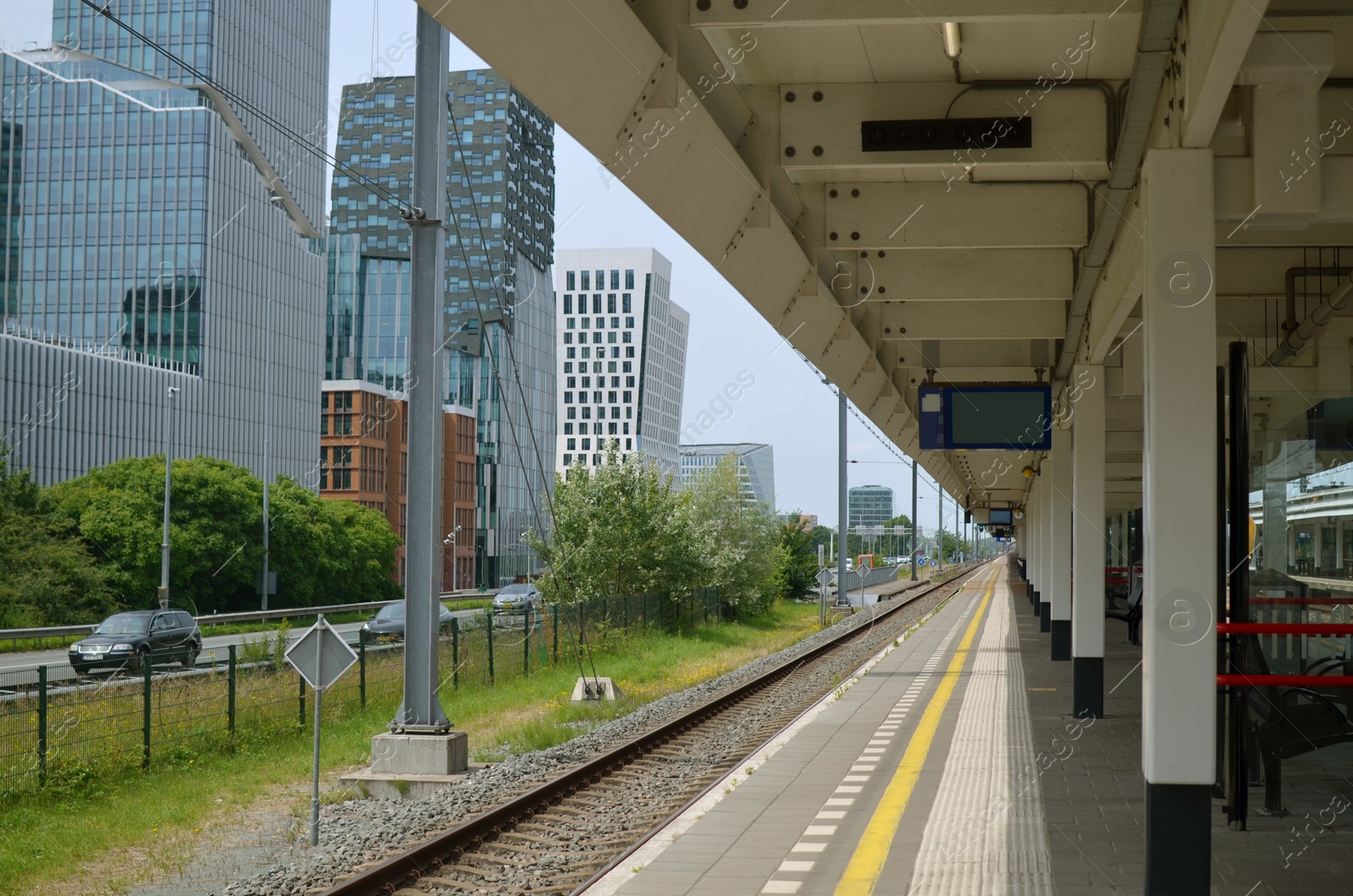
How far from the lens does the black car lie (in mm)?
27016

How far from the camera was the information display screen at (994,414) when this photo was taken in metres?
15.1

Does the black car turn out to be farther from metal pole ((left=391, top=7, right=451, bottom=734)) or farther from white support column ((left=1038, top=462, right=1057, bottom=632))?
white support column ((left=1038, top=462, right=1057, bottom=632))

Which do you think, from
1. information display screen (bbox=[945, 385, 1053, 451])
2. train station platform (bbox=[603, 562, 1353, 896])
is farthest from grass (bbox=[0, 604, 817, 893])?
information display screen (bbox=[945, 385, 1053, 451])

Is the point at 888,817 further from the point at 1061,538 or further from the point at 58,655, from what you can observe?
the point at 58,655

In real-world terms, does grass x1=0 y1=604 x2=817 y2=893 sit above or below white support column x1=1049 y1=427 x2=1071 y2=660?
below

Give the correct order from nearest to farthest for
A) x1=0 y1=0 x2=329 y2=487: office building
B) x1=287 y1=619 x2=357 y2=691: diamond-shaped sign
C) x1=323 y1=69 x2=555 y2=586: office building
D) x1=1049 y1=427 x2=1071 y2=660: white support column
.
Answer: x1=287 y1=619 x2=357 y2=691: diamond-shaped sign
x1=1049 y1=427 x2=1071 y2=660: white support column
x1=0 y1=0 x2=329 y2=487: office building
x1=323 y1=69 x2=555 y2=586: office building

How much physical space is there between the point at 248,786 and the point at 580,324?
12976 centimetres

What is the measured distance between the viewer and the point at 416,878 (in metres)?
8.23

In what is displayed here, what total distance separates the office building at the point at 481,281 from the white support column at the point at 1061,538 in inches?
3005

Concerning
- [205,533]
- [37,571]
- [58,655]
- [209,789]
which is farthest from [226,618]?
[209,789]

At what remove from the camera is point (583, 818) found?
33.7ft

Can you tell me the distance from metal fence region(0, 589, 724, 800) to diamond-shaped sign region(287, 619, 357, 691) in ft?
11.4

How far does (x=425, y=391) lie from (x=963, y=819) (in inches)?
271

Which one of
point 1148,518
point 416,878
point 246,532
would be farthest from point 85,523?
point 1148,518
